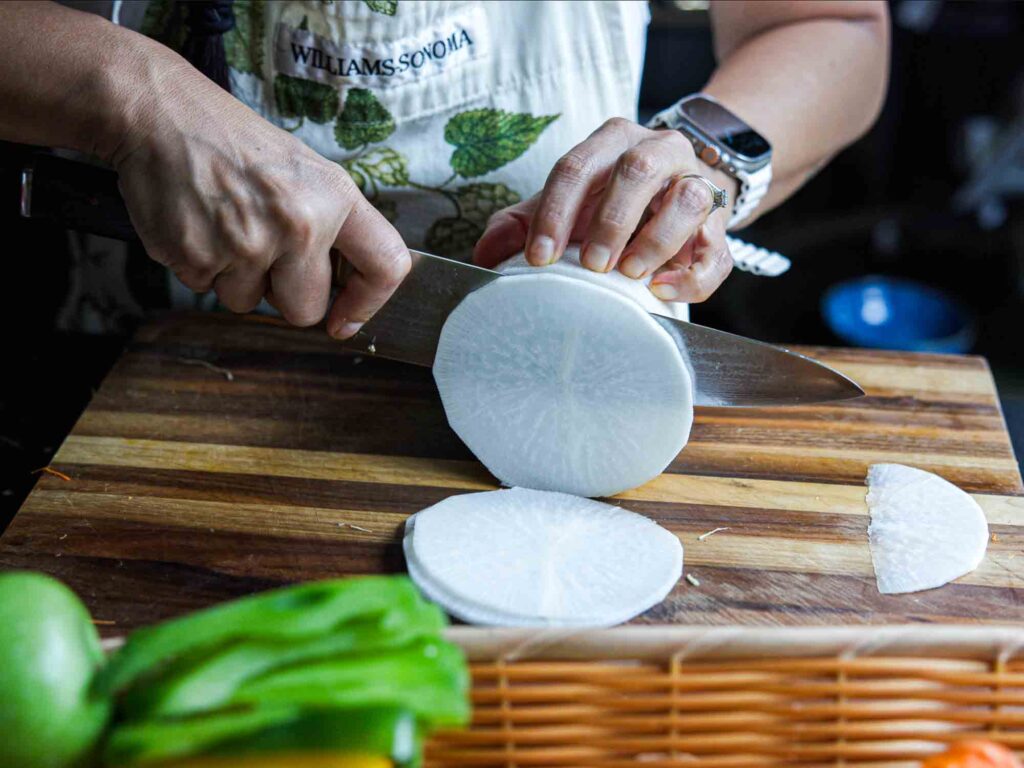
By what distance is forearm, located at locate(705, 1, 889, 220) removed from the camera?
1.42m

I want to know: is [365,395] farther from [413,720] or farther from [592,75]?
[413,720]

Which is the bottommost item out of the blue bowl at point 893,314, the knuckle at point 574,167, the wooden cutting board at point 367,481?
the blue bowl at point 893,314

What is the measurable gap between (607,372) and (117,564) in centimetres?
54

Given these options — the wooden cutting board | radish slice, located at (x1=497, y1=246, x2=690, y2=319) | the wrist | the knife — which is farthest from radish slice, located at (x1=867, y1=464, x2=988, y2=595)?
the wrist

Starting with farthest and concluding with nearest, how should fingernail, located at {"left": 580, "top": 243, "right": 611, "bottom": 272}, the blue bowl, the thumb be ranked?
the blue bowl < the thumb < fingernail, located at {"left": 580, "top": 243, "right": 611, "bottom": 272}

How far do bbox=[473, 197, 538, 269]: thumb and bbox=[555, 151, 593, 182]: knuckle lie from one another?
3.5 inches

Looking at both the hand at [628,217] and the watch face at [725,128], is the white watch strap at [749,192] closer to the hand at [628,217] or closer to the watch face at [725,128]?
the watch face at [725,128]

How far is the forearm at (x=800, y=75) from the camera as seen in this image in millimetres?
1425

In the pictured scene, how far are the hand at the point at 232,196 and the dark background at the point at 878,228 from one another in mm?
421

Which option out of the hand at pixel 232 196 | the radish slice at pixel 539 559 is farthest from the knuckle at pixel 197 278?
the radish slice at pixel 539 559

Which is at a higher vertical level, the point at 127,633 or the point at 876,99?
the point at 876,99

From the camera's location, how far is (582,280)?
1068 millimetres

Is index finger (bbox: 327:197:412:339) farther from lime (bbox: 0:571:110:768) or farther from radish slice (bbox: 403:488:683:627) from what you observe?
lime (bbox: 0:571:110:768)

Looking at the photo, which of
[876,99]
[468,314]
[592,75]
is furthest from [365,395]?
[876,99]
